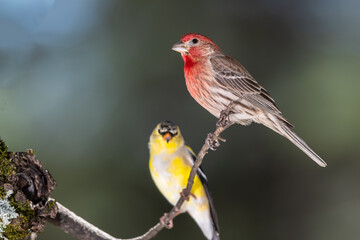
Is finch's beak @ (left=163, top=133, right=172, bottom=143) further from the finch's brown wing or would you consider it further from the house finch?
the finch's brown wing

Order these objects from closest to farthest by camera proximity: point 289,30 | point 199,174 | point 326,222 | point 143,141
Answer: point 199,174, point 143,141, point 326,222, point 289,30

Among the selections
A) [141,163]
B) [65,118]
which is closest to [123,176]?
[141,163]

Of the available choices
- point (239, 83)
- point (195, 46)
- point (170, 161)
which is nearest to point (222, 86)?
point (239, 83)

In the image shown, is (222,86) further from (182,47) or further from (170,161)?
(170,161)

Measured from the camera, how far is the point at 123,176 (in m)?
3.55

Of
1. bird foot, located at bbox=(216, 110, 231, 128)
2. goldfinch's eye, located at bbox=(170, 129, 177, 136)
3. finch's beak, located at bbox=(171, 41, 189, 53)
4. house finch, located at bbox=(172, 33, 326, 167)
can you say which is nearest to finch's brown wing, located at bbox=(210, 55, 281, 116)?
house finch, located at bbox=(172, 33, 326, 167)

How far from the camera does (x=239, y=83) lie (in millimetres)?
2287

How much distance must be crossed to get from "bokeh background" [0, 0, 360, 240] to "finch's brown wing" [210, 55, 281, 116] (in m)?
1.12

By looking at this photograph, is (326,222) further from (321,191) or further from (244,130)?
(244,130)

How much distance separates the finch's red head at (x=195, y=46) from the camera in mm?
2072

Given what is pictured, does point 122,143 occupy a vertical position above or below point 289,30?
below

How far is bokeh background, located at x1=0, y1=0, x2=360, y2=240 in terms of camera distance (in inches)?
136

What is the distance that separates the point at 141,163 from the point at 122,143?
26 centimetres

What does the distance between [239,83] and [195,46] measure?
0.31 m
